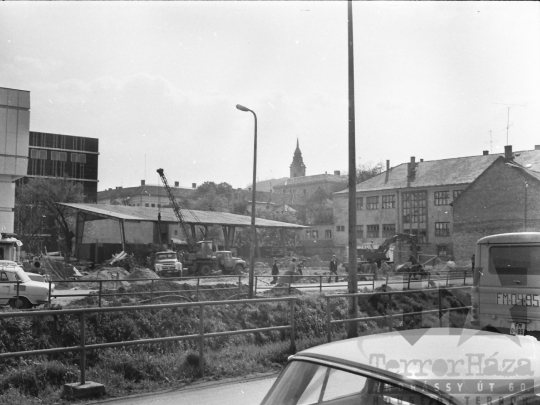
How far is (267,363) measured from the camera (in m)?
10.4

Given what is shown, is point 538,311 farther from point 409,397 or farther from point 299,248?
point 299,248

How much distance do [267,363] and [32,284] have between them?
508 inches

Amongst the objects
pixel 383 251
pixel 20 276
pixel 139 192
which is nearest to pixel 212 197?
pixel 139 192

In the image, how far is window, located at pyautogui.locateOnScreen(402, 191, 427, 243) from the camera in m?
66.2

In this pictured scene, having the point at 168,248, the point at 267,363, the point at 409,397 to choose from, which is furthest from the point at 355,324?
the point at 168,248

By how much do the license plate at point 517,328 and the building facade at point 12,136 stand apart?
1063 inches

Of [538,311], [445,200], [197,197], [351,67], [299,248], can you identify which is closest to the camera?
[538,311]

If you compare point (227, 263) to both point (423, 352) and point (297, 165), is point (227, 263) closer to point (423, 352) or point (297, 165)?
point (423, 352)

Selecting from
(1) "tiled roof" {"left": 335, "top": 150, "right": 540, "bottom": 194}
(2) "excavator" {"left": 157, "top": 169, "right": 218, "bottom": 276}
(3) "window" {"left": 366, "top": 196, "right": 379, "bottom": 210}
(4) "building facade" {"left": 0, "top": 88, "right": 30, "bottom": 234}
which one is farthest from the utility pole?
(3) "window" {"left": 366, "top": 196, "right": 379, "bottom": 210}

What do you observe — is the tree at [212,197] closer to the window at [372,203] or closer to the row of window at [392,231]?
the window at [372,203]

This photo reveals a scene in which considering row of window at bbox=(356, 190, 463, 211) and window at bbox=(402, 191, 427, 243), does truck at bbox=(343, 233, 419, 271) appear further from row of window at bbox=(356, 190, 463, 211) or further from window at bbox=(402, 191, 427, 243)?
row of window at bbox=(356, 190, 463, 211)

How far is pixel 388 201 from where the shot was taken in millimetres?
69688

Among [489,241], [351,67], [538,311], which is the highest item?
[351,67]

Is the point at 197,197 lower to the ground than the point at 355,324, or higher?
higher
